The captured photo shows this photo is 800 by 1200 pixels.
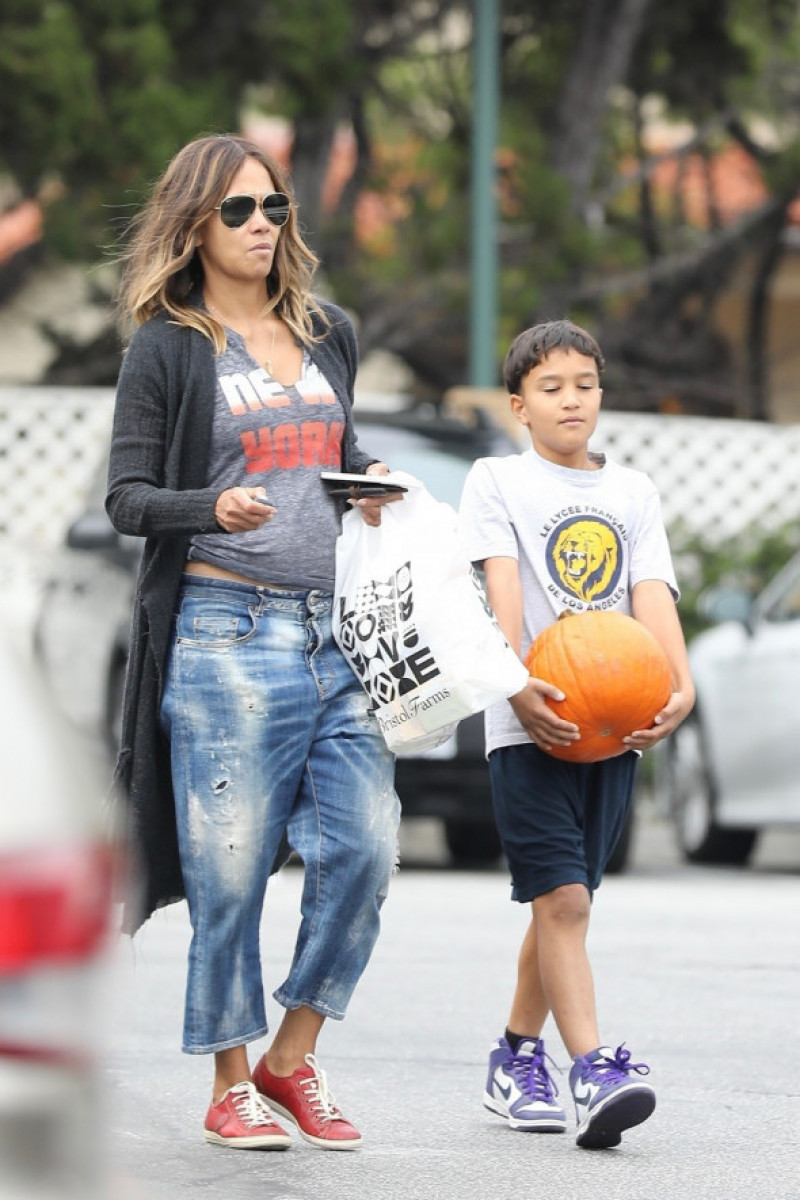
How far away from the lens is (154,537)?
189 inches

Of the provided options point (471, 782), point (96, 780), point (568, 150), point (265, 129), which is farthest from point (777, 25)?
point (96, 780)

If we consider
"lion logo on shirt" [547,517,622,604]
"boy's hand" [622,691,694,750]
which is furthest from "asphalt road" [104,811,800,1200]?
"lion logo on shirt" [547,517,622,604]

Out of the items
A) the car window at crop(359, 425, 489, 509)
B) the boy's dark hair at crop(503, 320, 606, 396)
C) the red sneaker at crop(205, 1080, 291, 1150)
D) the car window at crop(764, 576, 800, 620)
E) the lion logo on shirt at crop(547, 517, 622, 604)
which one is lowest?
the red sneaker at crop(205, 1080, 291, 1150)

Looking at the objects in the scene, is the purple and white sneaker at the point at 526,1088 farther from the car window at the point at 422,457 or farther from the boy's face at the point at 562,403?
the car window at the point at 422,457

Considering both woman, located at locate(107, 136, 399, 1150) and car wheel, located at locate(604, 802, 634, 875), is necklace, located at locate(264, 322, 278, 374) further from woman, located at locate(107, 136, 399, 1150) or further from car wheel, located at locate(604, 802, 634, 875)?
car wheel, located at locate(604, 802, 634, 875)

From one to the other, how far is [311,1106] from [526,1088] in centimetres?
53

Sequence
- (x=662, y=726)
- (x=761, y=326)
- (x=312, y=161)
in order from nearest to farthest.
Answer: (x=662, y=726) → (x=312, y=161) → (x=761, y=326)

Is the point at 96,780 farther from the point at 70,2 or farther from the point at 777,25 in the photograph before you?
the point at 777,25

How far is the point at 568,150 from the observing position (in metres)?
16.2

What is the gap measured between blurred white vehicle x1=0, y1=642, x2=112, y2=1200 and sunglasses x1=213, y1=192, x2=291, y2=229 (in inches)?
103

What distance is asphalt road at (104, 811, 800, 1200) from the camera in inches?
187

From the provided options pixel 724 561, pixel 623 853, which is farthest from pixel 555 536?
pixel 724 561

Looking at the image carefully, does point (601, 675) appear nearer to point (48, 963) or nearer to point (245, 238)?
point (245, 238)

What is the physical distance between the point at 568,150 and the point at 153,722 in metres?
11.9
